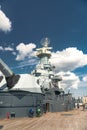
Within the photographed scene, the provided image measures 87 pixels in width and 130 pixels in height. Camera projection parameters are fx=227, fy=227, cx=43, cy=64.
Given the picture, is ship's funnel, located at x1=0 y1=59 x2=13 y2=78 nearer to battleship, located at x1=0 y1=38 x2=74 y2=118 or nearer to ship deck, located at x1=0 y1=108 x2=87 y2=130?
battleship, located at x1=0 y1=38 x2=74 y2=118

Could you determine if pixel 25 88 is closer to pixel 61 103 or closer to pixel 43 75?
pixel 61 103

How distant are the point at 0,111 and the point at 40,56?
3240 centimetres

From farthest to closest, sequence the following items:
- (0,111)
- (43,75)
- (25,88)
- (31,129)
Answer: (43,75) → (25,88) → (0,111) → (31,129)

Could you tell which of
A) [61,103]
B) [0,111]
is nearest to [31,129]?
[0,111]

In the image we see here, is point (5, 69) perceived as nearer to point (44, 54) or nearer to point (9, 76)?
point (9, 76)

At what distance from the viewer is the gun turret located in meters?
32.6

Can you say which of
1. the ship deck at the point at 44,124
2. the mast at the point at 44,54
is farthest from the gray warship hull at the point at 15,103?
the mast at the point at 44,54

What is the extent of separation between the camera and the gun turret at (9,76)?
3255cm

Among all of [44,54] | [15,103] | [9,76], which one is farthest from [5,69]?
[44,54]

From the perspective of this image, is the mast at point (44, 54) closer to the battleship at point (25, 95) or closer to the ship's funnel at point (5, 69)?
the battleship at point (25, 95)

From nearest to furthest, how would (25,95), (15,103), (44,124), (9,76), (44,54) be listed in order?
(44,124) < (15,103) < (25,95) < (9,76) < (44,54)

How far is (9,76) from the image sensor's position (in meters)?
34.6

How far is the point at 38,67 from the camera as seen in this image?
59.7 m

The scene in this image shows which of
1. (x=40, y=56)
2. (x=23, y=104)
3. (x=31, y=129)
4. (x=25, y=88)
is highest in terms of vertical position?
(x=40, y=56)
